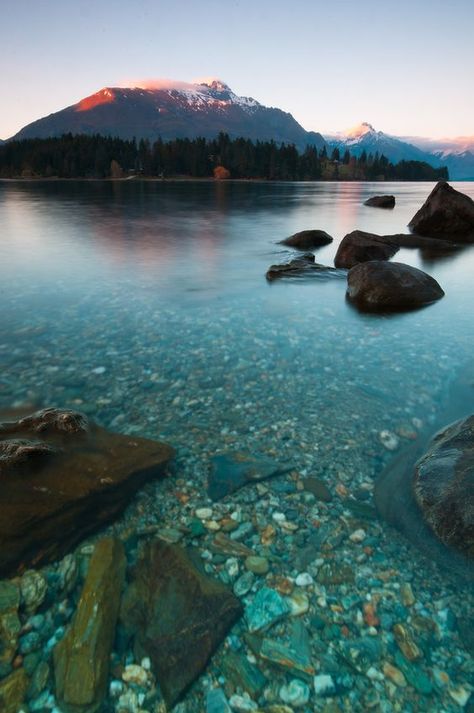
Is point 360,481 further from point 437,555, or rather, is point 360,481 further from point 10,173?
point 10,173

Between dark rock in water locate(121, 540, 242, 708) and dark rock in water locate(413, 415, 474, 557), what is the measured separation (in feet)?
8.01

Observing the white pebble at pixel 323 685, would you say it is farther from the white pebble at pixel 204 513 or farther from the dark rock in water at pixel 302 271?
the dark rock in water at pixel 302 271

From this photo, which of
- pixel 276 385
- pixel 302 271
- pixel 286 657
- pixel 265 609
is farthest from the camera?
pixel 302 271

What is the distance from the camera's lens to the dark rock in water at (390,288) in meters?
13.4

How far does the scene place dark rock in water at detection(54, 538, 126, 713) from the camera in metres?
3.21

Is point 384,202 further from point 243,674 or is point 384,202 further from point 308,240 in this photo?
point 243,674

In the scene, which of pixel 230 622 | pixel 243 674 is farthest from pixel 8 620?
pixel 243 674

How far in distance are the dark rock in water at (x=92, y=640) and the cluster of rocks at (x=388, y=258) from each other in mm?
10953

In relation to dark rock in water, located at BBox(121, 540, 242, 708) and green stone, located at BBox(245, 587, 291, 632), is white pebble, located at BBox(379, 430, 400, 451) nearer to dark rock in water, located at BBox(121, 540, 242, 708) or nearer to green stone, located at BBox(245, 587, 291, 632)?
green stone, located at BBox(245, 587, 291, 632)

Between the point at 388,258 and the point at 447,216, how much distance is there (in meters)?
13.1

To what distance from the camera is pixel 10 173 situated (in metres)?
177

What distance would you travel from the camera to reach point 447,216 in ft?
98.4

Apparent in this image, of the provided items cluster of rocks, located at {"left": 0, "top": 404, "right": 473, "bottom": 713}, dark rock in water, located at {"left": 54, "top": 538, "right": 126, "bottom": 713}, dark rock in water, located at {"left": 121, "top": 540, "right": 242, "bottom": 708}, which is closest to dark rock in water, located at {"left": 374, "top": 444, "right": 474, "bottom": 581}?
cluster of rocks, located at {"left": 0, "top": 404, "right": 473, "bottom": 713}

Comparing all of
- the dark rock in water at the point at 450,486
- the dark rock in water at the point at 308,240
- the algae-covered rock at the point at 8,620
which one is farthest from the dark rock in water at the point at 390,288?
the dark rock in water at the point at 308,240
